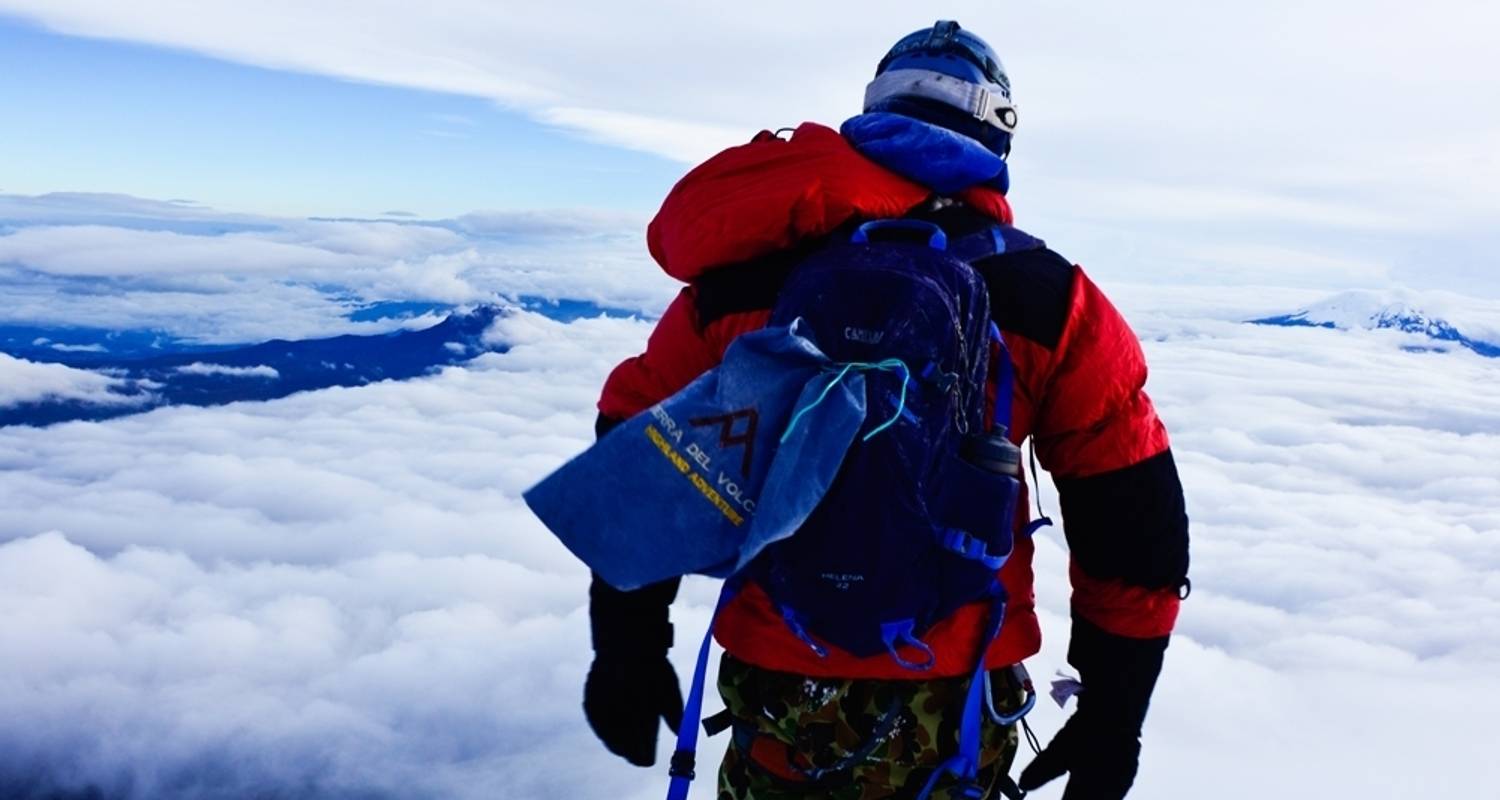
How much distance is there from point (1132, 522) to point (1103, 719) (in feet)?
1.72

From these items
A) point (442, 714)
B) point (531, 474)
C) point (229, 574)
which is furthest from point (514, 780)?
point (229, 574)

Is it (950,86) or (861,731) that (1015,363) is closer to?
(950,86)

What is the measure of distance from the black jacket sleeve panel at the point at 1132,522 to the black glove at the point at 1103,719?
18 cm

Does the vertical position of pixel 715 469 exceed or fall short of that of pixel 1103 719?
it exceeds it

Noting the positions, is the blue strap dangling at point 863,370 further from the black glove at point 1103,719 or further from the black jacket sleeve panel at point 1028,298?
the black glove at point 1103,719

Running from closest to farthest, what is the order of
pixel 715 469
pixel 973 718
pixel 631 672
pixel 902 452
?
pixel 902 452
pixel 715 469
pixel 973 718
pixel 631 672

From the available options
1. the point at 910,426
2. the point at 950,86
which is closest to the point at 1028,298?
the point at 910,426

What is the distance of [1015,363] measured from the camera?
6.34 ft

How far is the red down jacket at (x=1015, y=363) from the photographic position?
1.91m

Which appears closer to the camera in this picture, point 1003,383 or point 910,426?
point 910,426

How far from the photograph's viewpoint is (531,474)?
83.1 meters

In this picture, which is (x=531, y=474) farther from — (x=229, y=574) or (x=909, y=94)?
(x=909, y=94)

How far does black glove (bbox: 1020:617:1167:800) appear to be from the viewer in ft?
7.08

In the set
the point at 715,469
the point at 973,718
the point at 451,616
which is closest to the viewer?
the point at 715,469
